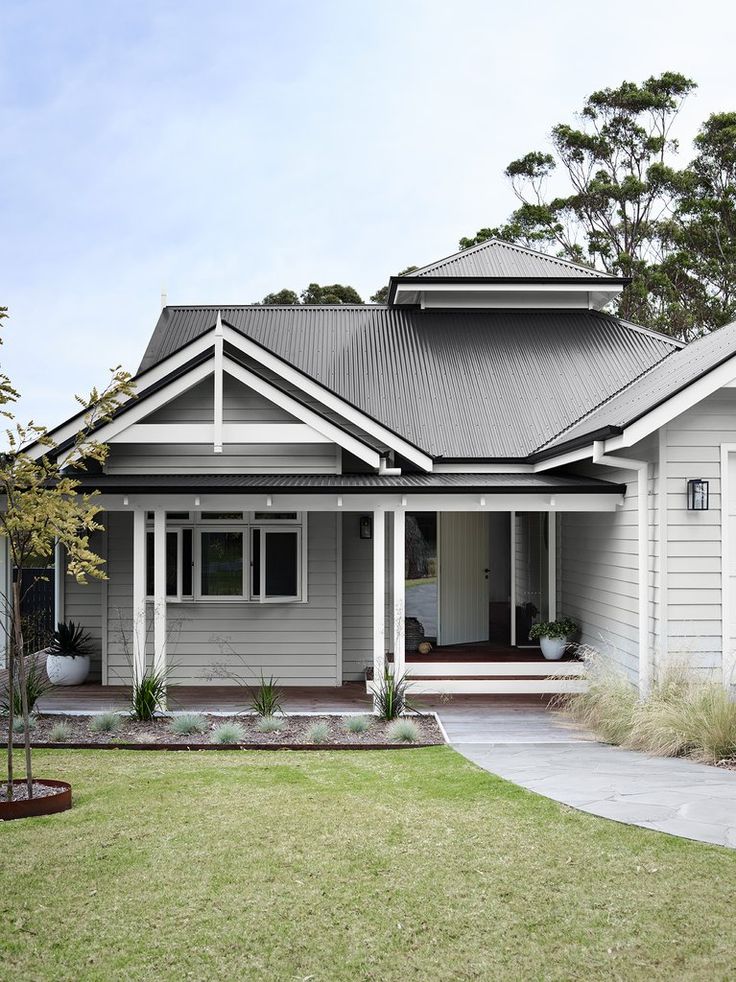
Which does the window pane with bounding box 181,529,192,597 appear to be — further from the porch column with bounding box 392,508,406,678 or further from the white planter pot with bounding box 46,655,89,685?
the porch column with bounding box 392,508,406,678

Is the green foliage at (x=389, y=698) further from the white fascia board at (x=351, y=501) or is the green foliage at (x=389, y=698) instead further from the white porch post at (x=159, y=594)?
the white porch post at (x=159, y=594)

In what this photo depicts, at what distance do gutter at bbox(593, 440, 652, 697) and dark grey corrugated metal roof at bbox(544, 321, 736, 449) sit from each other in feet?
1.60

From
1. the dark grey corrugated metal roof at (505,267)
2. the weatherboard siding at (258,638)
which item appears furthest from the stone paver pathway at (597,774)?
the dark grey corrugated metal roof at (505,267)

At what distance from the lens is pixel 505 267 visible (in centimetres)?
1681

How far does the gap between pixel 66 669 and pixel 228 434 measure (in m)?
4.05

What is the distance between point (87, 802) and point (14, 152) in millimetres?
22393

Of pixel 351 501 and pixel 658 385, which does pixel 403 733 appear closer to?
pixel 351 501

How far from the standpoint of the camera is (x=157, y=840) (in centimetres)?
585

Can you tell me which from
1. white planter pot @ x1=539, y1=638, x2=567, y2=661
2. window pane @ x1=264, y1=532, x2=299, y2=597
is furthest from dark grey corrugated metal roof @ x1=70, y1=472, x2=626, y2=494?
white planter pot @ x1=539, y1=638, x2=567, y2=661

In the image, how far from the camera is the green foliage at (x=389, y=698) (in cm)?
982

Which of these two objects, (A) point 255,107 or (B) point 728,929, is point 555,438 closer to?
(B) point 728,929

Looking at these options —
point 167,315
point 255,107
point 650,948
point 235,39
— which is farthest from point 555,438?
point 255,107

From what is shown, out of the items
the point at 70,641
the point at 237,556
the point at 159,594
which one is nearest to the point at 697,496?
the point at 237,556

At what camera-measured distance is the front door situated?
45.3 feet
